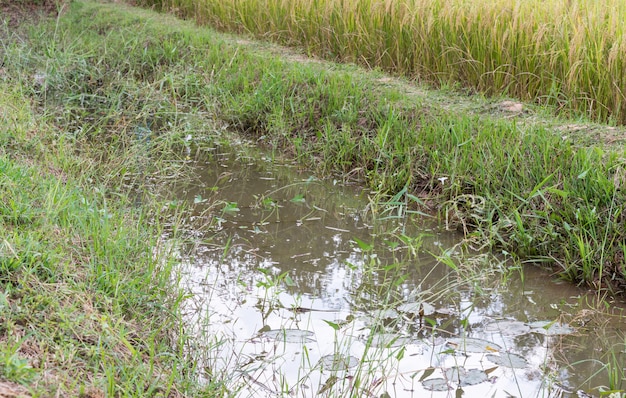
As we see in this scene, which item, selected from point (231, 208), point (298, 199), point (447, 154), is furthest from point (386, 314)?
point (447, 154)

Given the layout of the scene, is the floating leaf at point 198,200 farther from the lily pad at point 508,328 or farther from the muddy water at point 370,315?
the lily pad at point 508,328

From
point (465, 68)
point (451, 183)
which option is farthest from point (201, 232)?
point (465, 68)

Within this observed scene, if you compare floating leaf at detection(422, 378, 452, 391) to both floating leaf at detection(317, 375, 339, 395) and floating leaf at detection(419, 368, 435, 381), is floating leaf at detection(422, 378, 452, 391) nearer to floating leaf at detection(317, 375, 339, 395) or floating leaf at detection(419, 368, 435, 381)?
floating leaf at detection(419, 368, 435, 381)

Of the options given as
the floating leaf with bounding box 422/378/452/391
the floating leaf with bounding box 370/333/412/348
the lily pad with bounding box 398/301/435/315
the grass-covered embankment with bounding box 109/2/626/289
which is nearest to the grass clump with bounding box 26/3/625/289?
the grass-covered embankment with bounding box 109/2/626/289

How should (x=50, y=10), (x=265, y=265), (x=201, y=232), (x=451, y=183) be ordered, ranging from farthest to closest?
(x=50, y=10) → (x=451, y=183) → (x=201, y=232) → (x=265, y=265)

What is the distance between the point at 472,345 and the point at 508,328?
300 millimetres

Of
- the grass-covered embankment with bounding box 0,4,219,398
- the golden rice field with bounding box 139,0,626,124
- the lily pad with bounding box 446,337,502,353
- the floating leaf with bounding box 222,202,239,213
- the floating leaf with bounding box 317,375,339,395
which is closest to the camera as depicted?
the grass-covered embankment with bounding box 0,4,219,398

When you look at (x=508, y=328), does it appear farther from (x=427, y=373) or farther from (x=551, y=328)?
(x=427, y=373)

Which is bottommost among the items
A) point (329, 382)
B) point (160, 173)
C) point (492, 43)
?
point (160, 173)

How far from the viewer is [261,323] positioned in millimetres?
3027

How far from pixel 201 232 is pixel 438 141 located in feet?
5.62

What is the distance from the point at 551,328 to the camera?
3.03m

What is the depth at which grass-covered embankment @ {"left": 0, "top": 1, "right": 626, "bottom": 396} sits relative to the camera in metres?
2.42

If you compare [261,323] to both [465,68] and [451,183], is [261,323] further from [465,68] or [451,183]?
[465,68]
